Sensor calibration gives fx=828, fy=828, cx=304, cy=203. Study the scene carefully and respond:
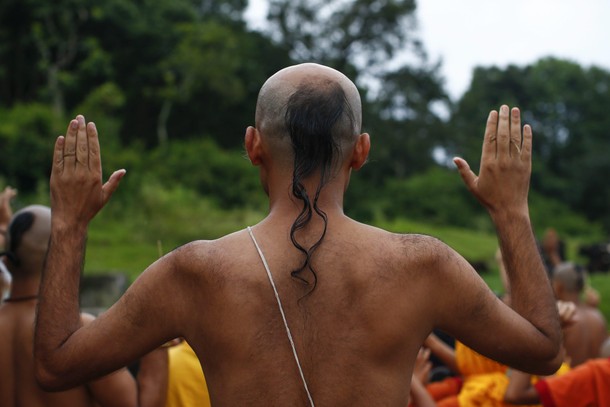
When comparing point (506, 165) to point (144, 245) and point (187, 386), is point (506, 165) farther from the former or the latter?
point (144, 245)

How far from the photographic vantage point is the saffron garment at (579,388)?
14.9ft

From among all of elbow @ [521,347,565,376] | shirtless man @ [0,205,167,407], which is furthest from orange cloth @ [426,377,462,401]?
elbow @ [521,347,565,376]

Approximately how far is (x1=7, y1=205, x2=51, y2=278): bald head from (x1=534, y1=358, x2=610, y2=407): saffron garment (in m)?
2.73

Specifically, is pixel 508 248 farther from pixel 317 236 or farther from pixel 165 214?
pixel 165 214

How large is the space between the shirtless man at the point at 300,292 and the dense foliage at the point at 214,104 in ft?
67.9

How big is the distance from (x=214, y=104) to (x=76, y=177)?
35.4 meters

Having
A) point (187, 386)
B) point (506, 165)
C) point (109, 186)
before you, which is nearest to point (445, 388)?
point (187, 386)

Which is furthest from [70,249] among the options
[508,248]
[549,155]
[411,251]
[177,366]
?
[549,155]

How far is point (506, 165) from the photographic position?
244 centimetres

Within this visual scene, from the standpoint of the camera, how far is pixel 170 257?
2.29 m

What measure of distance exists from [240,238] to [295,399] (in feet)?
1.53

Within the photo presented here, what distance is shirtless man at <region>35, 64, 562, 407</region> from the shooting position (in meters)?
2.20

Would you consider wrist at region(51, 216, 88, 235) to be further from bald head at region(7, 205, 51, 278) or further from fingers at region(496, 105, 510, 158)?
bald head at region(7, 205, 51, 278)

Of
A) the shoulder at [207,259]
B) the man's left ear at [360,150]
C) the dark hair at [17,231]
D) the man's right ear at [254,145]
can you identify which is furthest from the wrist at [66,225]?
the dark hair at [17,231]
